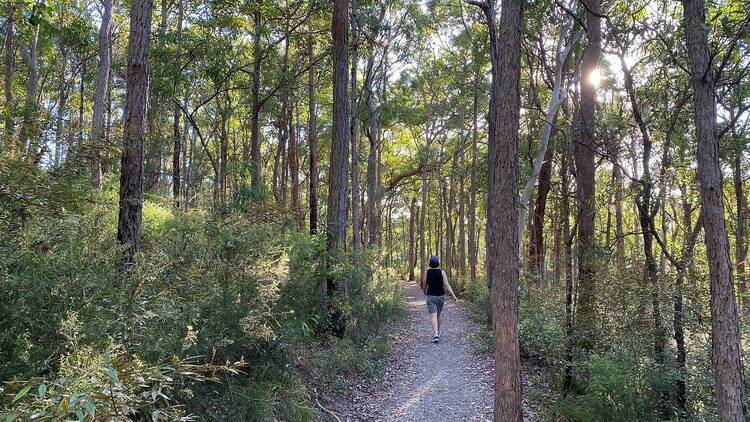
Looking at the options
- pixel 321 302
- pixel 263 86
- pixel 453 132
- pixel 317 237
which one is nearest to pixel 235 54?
pixel 263 86

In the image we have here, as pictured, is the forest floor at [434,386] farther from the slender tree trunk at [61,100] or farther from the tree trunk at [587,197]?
the slender tree trunk at [61,100]

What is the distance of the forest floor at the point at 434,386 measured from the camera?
257 inches

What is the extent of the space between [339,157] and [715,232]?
6396 millimetres

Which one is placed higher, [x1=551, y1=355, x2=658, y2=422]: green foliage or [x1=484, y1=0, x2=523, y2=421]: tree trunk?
[x1=484, y1=0, x2=523, y2=421]: tree trunk

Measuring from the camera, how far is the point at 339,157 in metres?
8.85

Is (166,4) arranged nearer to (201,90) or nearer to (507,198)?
(201,90)

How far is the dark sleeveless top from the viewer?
35.7 ft

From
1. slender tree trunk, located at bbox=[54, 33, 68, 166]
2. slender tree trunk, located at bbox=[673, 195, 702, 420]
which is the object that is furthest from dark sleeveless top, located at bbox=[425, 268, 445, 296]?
slender tree trunk, located at bbox=[54, 33, 68, 166]

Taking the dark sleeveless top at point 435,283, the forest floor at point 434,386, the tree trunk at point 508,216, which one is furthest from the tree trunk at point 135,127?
the dark sleeveless top at point 435,283

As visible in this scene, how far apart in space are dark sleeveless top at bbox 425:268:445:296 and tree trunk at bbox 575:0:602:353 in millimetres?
4599

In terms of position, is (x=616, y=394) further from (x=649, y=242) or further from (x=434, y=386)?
(x=434, y=386)

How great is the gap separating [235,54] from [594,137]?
434 inches

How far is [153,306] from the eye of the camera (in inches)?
132

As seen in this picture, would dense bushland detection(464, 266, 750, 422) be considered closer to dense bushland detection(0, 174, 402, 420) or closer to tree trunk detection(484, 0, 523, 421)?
tree trunk detection(484, 0, 523, 421)
